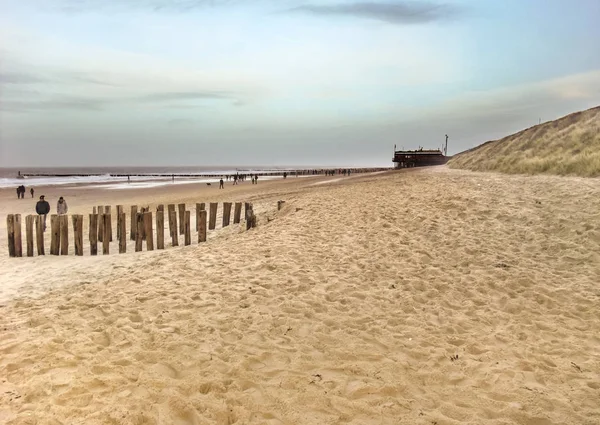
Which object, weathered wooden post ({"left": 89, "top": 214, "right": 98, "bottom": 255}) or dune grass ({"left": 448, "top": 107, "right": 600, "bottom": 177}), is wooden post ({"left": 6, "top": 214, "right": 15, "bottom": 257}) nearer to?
weathered wooden post ({"left": 89, "top": 214, "right": 98, "bottom": 255})

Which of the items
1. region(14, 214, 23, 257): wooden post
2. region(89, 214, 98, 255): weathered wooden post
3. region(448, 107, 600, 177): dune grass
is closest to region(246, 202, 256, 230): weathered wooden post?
region(89, 214, 98, 255): weathered wooden post

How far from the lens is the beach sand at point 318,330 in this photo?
3762 millimetres

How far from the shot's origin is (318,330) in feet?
17.4

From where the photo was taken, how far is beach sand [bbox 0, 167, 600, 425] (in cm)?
376

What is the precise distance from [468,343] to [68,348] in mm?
4913

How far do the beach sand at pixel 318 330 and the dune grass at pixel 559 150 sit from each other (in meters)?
9.61

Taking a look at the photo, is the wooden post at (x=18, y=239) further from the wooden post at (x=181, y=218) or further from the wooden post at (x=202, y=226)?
the wooden post at (x=202, y=226)

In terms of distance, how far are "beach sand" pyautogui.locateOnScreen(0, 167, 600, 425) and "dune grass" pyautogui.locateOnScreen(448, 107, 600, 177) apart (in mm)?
9608

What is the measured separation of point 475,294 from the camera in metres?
6.69

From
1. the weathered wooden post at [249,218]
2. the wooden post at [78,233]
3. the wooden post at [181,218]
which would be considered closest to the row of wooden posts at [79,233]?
the wooden post at [78,233]

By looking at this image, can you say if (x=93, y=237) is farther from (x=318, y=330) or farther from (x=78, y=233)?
(x=318, y=330)

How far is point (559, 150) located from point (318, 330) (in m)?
24.0

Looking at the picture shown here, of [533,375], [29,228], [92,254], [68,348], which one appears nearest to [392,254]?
[533,375]

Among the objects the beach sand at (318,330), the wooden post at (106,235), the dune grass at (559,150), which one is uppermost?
the dune grass at (559,150)
